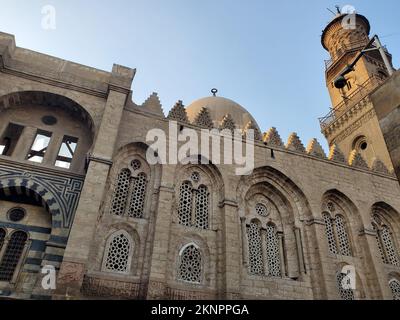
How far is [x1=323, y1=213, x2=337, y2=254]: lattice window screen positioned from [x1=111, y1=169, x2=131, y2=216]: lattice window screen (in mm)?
7720

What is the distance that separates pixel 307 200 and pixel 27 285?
9.65 metres

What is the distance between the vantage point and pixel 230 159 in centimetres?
1288

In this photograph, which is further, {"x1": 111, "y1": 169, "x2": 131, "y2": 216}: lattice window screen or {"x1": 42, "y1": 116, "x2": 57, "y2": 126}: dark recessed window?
{"x1": 42, "y1": 116, "x2": 57, "y2": 126}: dark recessed window

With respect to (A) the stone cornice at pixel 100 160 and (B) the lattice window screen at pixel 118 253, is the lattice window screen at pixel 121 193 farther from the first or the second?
(A) the stone cornice at pixel 100 160

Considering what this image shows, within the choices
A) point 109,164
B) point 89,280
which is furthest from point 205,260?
point 109,164

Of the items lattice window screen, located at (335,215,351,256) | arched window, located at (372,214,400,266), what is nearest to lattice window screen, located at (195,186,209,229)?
lattice window screen, located at (335,215,351,256)

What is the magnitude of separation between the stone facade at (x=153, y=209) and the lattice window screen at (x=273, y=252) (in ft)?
0.14

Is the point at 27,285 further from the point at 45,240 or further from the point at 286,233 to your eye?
the point at 286,233

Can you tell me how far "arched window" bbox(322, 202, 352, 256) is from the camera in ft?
42.7

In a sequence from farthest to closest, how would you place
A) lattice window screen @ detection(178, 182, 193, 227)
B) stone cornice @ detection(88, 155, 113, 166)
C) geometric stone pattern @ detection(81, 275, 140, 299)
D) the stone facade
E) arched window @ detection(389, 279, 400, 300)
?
1. arched window @ detection(389, 279, 400, 300)
2. lattice window screen @ detection(178, 182, 193, 227)
3. stone cornice @ detection(88, 155, 113, 166)
4. the stone facade
5. geometric stone pattern @ detection(81, 275, 140, 299)

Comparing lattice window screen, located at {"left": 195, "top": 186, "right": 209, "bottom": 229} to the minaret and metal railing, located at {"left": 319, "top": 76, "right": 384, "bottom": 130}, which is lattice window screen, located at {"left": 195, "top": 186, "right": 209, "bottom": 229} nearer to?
the minaret

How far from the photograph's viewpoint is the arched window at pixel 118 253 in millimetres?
9641
